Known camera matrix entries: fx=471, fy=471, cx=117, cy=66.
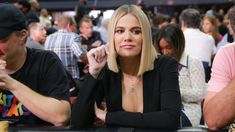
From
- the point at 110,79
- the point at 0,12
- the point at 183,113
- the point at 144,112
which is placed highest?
the point at 0,12

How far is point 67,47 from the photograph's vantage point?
6793 mm

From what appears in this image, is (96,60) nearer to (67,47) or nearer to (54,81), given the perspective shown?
(54,81)

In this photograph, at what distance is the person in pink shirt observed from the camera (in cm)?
243

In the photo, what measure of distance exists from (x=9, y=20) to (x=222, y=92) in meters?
1.24

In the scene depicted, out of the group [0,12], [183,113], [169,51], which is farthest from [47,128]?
[169,51]

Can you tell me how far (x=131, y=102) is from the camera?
8.95ft

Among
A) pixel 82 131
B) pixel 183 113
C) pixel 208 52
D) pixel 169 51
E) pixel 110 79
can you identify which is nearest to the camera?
pixel 82 131

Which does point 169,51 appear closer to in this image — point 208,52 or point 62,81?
point 62,81

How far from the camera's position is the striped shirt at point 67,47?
674cm

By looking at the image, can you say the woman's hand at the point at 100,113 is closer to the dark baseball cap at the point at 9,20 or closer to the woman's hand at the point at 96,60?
the woman's hand at the point at 96,60

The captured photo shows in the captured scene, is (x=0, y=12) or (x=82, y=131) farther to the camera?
(x=0, y=12)

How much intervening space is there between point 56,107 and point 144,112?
50 cm

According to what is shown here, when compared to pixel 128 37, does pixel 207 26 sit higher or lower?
lower

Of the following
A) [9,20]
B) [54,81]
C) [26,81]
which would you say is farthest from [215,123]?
[9,20]
